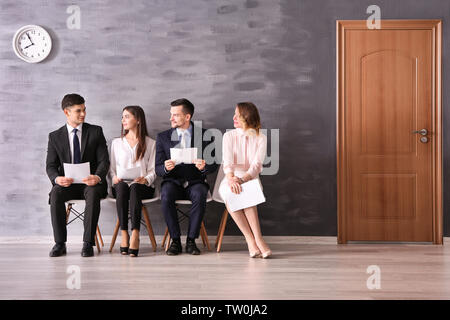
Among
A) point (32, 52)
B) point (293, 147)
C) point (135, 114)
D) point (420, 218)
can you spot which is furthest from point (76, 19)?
point (420, 218)

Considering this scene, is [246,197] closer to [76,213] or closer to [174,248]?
[174,248]

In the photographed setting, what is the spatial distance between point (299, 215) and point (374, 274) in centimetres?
127

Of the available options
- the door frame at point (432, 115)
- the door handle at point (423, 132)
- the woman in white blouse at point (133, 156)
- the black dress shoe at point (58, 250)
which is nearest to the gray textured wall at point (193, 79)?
the door frame at point (432, 115)

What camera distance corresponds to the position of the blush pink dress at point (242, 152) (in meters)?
3.48

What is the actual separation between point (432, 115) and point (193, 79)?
86.9 inches

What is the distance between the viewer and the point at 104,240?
3969 mm

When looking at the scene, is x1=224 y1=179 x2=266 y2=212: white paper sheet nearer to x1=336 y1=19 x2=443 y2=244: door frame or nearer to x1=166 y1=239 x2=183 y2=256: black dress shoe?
x1=166 y1=239 x2=183 y2=256: black dress shoe

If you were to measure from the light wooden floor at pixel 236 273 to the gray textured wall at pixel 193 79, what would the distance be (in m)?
0.45

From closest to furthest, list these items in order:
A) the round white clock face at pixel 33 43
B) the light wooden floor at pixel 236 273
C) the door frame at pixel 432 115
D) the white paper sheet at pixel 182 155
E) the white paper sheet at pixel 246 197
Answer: the light wooden floor at pixel 236 273
the white paper sheet at pixel 246 197
the white paper sheet at pixel 182 155
the door frame at pixel 432 115
the round white clock face at pixel 33 43

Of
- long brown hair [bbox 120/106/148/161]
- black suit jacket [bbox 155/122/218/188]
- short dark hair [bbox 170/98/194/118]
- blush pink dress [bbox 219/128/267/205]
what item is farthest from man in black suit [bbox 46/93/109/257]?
blush pink dress [bbox 219/128/267/205]

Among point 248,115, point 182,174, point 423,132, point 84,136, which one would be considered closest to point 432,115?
point 423,132

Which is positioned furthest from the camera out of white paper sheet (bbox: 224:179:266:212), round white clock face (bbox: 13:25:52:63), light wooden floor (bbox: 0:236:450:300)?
round white clock face (bbox: 13:25:52:63)

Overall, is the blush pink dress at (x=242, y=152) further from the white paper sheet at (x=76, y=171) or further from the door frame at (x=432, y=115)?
the white paper sheet at (x=76, y=171)

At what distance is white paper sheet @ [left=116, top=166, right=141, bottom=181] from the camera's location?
3.62m
